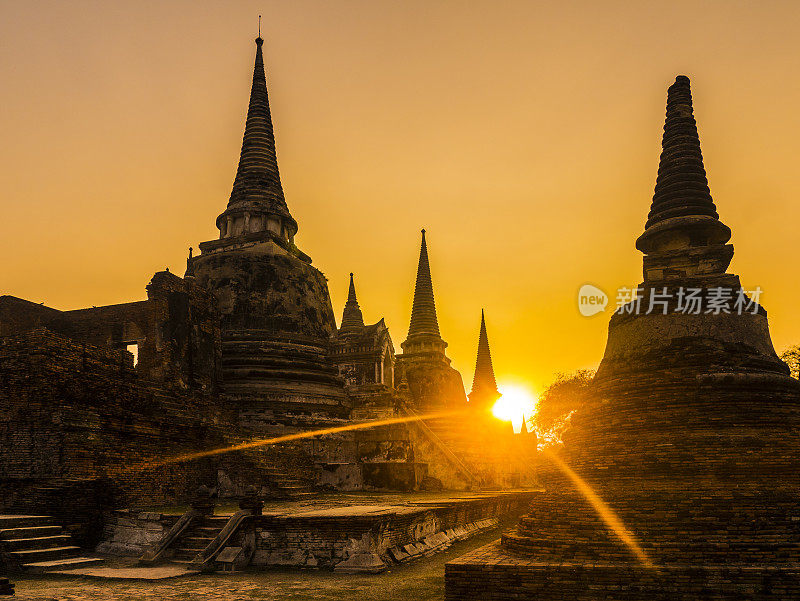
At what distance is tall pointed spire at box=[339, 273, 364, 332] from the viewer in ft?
127

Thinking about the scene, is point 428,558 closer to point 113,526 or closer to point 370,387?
point 113,526

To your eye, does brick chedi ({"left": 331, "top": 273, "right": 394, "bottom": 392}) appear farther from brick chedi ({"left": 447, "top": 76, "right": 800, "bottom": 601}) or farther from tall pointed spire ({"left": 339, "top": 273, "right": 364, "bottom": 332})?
brick chedi ({"left": 447, "top": 76, "right": 800, "bottom": 601})

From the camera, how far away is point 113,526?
13078mm

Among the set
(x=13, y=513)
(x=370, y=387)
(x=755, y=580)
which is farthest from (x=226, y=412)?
(x=755, y=580)

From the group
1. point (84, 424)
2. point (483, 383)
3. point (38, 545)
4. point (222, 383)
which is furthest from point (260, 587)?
point (483, 383)

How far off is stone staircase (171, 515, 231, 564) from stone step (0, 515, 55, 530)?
7.70 feet

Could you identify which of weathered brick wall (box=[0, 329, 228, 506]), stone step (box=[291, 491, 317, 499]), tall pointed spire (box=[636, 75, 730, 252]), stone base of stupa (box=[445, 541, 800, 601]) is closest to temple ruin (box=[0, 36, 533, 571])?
weathered brick wall (box=[0, 329, 228, 506])

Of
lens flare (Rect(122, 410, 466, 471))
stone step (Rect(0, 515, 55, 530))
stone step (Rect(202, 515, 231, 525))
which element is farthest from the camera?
lens flare (Rect(122, 410, 466, 471))

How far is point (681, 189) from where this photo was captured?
442 inches

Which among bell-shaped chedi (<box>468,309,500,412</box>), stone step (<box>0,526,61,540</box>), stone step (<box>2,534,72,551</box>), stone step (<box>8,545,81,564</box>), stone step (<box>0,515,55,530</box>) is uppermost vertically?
bell-shaped chedi (<box>468,309,500,412</box>)

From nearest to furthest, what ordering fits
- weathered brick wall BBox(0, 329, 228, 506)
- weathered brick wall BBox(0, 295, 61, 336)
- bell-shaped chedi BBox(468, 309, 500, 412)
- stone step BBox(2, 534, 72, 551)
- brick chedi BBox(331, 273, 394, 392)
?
stone step BBox(2, 534, 72, 551)
weathered brick wall BBox(0, 329, 228, 506)
weathered brick wall BBox(0, 295, 61, 336)
brick chedi BBox(331, 273, 394, 392)
bell-shaped chedi BBox(468, 309, 500, 412)

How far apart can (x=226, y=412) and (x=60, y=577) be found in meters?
10.1

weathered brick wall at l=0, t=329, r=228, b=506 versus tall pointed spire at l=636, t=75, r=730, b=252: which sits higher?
tall pointed spire at l=636, t=75, r=730, b=252

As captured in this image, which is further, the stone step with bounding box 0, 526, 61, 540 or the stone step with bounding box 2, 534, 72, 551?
the stone step with bounding box 0, 526, 61, 540
